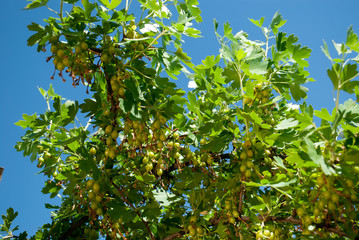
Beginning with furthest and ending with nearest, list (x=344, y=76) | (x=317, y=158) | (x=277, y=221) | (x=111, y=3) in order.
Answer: (x=277, y=221) → (x=111, y=3) → (x=344, y=76) → (x=317, y=158)

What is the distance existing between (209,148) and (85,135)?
91 centimetres

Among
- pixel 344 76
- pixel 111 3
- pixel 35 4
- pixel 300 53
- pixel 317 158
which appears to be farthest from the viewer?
pixel 300 53

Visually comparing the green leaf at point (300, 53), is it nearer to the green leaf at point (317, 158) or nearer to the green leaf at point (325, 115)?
the green leaf at point (325, 115)

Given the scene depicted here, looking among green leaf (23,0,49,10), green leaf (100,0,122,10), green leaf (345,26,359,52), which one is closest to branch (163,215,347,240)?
green leaf (345,26,359,52)

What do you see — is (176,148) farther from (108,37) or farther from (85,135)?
(108,37)

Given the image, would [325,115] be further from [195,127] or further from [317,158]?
[195,127]

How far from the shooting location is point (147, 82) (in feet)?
7.45

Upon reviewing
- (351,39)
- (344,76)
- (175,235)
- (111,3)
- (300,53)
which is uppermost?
(111,3)

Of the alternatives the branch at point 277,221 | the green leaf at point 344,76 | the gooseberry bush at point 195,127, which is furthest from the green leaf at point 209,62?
the branch at point 277,221

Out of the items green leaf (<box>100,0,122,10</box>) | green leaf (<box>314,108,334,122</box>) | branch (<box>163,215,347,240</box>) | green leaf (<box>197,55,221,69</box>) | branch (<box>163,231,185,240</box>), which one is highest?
green leaf (<box>100,0,122,10</box>)

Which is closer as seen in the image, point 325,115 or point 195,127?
point 325,115

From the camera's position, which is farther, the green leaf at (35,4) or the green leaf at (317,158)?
the green leaf at (35,4)

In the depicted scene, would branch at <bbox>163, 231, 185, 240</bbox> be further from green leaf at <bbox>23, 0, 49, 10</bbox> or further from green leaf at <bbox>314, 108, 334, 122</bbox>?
green leaf at <bbox>23, 0, 49, 10</bbox>

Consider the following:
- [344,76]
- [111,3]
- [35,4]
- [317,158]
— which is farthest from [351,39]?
[35,4]
